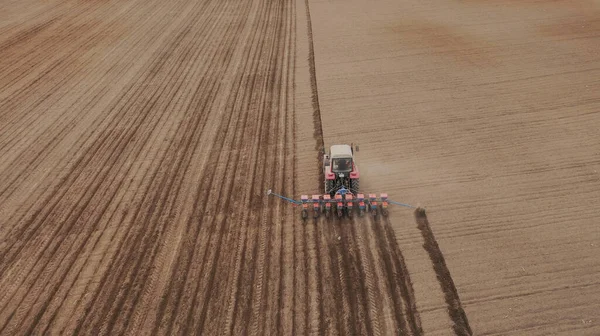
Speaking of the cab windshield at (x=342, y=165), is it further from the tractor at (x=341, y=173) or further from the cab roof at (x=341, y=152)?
the cab roof at (x=341, y=152)

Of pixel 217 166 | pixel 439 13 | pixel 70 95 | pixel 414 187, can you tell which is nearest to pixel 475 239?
pixel 414 187

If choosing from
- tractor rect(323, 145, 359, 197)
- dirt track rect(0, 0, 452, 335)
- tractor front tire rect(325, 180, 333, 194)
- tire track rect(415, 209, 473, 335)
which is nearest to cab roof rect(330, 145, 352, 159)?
tractor rect(323, 145, 359, 197)

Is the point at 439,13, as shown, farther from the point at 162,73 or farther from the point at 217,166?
the point at 217,166

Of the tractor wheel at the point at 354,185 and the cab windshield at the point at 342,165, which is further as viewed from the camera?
the tractor wheel at the point at 354,185

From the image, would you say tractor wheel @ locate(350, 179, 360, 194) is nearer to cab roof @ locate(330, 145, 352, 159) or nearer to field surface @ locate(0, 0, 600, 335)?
cab roof @ locate(330, 145, 352, 159)

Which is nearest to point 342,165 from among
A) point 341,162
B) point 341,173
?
point 341,162

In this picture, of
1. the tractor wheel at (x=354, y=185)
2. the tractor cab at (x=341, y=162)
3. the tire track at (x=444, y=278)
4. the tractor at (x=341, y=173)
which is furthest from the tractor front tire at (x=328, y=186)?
the tire track at (x=444, y=278)
